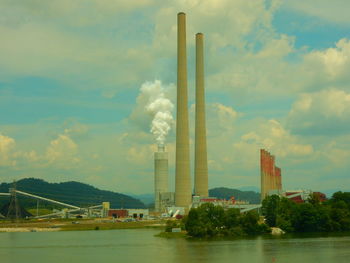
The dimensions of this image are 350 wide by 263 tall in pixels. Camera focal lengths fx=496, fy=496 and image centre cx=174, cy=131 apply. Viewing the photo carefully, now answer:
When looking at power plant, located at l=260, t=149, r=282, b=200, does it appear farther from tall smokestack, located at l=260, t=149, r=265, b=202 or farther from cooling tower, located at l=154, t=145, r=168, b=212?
cooling tower, located at l=154, t=145, r=168, b=212

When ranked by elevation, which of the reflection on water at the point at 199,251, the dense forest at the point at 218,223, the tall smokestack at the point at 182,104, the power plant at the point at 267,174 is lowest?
the reflection on water at the point at 199,251

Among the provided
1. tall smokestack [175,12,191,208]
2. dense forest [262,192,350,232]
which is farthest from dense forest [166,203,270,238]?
tall smokestack [175,12,191,208]

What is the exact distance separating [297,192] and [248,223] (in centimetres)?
3937

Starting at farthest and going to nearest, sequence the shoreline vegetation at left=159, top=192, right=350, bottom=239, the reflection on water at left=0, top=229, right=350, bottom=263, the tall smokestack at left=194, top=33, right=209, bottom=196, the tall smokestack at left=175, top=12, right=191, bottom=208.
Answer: the tall smokestack at left=194, top=33, right=209, bottom=196, the tall smokestack at left=175, top=12, right=191, bottom=208, the shoreline vegetation at left=159, top=192, right=350, bottom=239, the reflection on water at left=0, top=229, right=350, bottom=263

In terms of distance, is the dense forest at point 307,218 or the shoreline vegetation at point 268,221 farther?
the dense forest at point 307,218

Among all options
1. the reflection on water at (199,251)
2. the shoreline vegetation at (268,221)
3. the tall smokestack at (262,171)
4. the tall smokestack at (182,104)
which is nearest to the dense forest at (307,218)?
the shoreline vegetation at (268,221)

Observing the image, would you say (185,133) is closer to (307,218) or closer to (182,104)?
(182,104)

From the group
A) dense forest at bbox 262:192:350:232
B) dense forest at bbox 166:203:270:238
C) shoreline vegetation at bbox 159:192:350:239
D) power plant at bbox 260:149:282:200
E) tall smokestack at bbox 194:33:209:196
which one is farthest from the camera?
power plant at bbox 260:149:282:200

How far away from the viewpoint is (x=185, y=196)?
86.4 m

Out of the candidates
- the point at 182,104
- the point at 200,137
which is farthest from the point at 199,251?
the point at 200,137

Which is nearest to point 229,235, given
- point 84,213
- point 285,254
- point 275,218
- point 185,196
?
point 275,218

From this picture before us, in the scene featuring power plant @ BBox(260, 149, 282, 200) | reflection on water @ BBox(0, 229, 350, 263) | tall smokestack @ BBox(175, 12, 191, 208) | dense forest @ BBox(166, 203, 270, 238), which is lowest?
reflection on water @ BBox(0, 229, 350, 263)

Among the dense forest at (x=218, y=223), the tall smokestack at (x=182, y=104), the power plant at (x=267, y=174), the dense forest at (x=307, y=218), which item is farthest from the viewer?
the power plant at (x=267, y=174)

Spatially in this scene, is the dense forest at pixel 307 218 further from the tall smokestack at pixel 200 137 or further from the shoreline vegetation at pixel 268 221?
the tall smokestack at pixel 200 137
